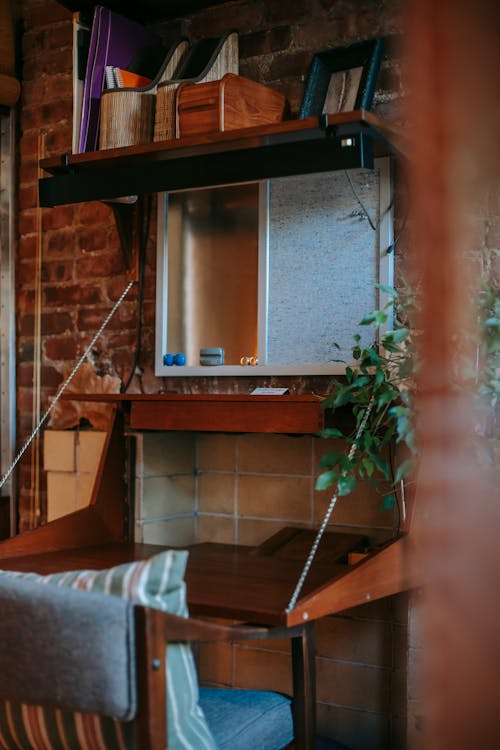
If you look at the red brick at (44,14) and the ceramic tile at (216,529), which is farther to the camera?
the red brick at (44,14)

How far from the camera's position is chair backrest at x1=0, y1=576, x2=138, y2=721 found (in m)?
1.44

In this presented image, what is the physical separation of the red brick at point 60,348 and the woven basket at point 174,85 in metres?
0.93

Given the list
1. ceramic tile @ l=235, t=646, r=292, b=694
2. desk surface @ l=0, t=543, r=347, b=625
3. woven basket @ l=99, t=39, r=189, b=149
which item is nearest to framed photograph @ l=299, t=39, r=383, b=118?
woven basket @ l=99, t=39, r=189, b=149

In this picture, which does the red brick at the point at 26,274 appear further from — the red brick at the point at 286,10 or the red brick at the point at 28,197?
the red brick at the point at 286,10

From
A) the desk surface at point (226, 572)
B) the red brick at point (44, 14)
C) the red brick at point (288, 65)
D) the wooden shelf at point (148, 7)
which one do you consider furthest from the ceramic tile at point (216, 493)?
the red brick at point (44, 14)

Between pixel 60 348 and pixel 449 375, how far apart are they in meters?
2.73

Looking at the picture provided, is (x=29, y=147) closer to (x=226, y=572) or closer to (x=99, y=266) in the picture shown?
(x=99, y=266)

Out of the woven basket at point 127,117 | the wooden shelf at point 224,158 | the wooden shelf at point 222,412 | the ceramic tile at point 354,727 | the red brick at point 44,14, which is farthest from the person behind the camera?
the red brick at point 44,14

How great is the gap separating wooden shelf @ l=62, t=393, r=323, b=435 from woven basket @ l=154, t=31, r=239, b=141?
764 mm

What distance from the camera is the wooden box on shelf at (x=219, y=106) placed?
2.38 metres

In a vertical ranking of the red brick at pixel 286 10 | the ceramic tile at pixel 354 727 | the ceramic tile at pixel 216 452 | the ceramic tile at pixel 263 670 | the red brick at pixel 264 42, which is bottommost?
the ceramic tile at pixel 354 727

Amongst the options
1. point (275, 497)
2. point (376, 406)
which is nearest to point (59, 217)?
point (275, 497)

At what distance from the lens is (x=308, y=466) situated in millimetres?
2715

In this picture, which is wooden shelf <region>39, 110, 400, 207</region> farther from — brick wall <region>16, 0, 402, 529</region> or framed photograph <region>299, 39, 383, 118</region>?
brick wall <region>16, 0, 402, 529</region>
